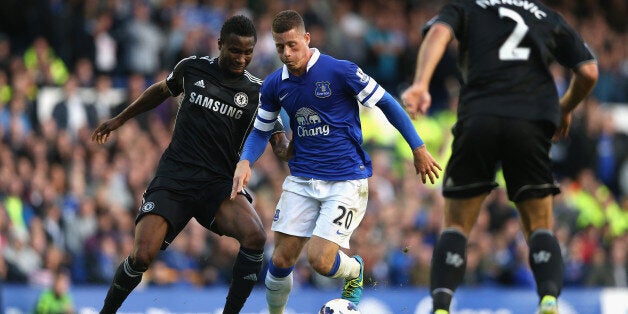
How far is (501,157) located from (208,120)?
309 cm

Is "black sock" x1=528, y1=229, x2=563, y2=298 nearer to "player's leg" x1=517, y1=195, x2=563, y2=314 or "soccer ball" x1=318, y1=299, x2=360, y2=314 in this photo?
"player's leg" x1=517, y1=195, x2=563, y2=314

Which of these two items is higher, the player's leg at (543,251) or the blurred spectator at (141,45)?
the player's leg at (543,251)

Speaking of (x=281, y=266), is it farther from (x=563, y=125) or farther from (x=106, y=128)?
(x=563, y=125)

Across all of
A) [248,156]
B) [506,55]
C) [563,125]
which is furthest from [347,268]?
[506,55]

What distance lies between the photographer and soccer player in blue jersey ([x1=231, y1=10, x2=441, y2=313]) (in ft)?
31.1

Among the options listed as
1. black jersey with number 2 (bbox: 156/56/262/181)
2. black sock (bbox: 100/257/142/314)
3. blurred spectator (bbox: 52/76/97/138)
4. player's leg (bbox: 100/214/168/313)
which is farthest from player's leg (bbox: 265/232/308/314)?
blurred spectator (bbox: 52/76/97/138)

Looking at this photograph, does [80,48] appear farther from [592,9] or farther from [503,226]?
[592,9]

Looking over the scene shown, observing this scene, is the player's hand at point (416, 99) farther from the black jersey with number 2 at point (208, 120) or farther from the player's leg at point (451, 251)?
the black jersey with number 2 at point (208, 120)

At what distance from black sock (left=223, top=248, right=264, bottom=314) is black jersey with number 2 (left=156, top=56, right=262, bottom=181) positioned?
28.2 inches

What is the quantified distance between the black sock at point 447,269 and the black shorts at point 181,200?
2678mm

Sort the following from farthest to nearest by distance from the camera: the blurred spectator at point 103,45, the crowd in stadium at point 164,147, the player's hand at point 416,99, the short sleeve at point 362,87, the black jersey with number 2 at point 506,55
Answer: the blurred spectator at point 103,45 → the crowd in stadium at point 164,147 → the short sleeve at point 362,87 → the black jersey with number 2 at point 506,55 → the player's hand at point 416,99

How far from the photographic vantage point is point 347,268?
9.93 m

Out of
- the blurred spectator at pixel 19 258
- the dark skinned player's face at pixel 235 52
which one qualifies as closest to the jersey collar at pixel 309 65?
the dark skinned player's face at pixel 235 52

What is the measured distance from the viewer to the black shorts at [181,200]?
9797 mm
